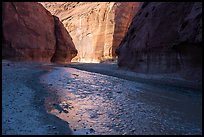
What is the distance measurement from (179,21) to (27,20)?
65.6ft

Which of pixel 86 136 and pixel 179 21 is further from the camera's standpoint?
pixel 179 21

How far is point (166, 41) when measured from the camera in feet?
50.6

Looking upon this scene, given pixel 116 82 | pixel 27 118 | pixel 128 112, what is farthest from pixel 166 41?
pixel 27 118

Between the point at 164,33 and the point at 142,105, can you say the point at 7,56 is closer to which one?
the point at 164,33

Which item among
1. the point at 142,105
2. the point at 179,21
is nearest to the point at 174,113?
the point at 142,105

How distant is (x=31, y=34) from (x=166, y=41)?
61.4 ft

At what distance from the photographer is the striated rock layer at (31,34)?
86.9 ft

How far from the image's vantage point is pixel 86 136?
16.2 feet

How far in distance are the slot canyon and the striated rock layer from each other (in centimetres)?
10

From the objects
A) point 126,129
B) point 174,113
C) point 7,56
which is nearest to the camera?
point 126,129

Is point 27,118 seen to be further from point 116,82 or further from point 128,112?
point 116,82

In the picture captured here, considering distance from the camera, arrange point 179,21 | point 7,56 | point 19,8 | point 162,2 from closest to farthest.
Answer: point 179,21
point 162,2
point 7,56
point 19,8

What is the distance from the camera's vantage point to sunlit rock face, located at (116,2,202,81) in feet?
42.3

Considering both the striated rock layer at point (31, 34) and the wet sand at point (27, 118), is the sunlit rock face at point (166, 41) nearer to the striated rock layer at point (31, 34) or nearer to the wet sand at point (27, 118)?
the wet sand at point (27, 118)
